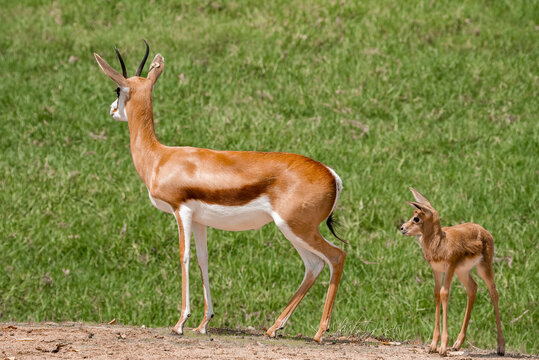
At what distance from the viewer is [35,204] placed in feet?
34.1

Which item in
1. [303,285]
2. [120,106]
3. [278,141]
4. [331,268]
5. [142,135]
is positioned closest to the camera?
[331,268]

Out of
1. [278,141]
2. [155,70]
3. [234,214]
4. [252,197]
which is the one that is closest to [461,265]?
[252,197]

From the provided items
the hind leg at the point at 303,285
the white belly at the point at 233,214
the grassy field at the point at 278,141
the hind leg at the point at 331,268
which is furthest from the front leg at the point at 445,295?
the grassy field at the point at 278,141

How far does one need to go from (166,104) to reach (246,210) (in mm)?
7241

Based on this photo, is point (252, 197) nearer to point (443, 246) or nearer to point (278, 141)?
point (443, 246)

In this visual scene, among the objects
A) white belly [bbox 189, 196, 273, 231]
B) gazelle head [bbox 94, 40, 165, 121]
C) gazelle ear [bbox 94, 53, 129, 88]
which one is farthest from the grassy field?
gazelle ear [bbox 94, 53, 129, 88]

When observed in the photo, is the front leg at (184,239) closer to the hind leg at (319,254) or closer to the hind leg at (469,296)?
the hind leg at (319,254)

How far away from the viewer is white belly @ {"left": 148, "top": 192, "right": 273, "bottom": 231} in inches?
235

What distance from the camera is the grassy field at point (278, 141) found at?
862cm

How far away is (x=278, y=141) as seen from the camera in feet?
38.1

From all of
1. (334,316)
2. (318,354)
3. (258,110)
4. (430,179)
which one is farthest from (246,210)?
(258,110)

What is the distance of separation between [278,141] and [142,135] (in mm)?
5312

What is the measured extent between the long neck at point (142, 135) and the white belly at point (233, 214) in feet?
1.37

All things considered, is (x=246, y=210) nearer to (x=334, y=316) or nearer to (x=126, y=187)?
(x=334, y=316)
